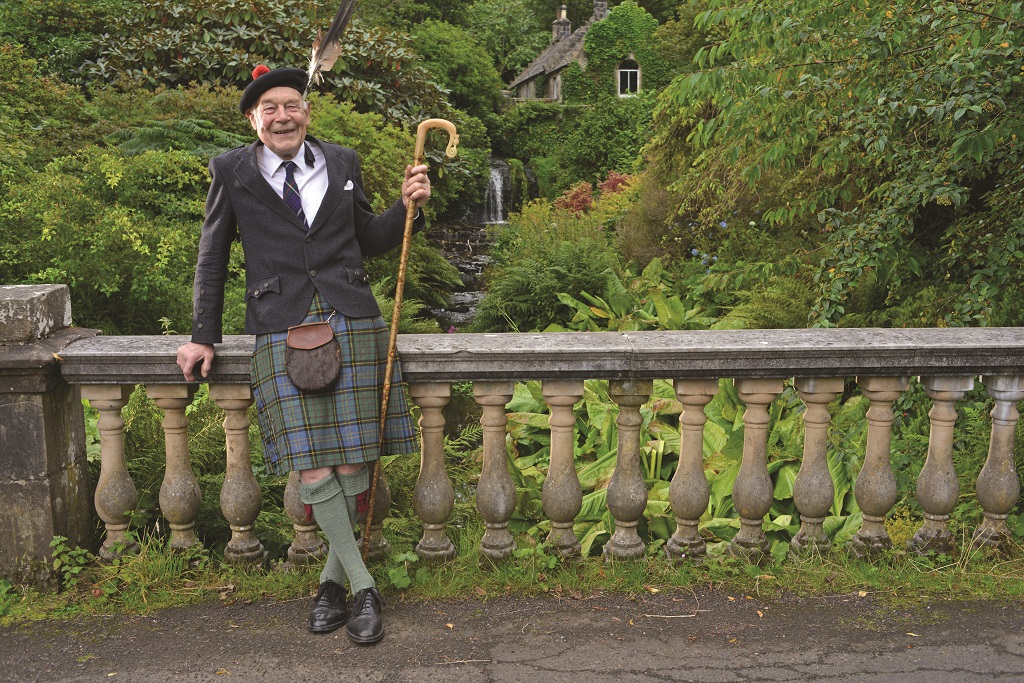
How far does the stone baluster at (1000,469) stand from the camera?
3428mm

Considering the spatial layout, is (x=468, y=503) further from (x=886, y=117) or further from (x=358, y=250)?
(x=886, y=117)

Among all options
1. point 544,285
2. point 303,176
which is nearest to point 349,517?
point 303,176

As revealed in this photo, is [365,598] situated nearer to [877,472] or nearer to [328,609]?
[328,609]

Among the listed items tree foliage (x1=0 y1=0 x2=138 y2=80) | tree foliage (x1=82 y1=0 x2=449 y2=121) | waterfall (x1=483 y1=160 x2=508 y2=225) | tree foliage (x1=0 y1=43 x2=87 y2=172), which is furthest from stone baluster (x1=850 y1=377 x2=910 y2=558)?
waterfall (x1=483 y1=160 x2=508 y2=225)

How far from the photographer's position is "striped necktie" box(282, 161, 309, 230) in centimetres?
314

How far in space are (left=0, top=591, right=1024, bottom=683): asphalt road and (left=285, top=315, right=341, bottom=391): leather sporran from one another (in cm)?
86

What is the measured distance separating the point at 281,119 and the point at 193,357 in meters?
0.88

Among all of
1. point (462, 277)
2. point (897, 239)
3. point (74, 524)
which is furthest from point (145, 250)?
point (462, 277)

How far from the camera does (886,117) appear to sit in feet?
13.5

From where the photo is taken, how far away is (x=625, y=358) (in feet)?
10.8

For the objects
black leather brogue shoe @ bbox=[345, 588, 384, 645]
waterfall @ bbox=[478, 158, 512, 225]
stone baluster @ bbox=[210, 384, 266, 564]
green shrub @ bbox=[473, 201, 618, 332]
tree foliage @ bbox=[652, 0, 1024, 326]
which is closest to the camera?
black leather brogue shoe @ bbox=[345, 588, 384, 645]

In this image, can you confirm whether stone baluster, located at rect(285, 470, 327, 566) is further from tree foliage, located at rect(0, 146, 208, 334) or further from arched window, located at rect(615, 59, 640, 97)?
arched window, located at rect(615, 59, 640, 97)

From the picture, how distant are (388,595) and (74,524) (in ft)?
4.07

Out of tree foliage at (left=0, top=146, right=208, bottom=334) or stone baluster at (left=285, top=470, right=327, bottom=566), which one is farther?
tree foliage at (left=0, top=146, right=208, bottom=334)
